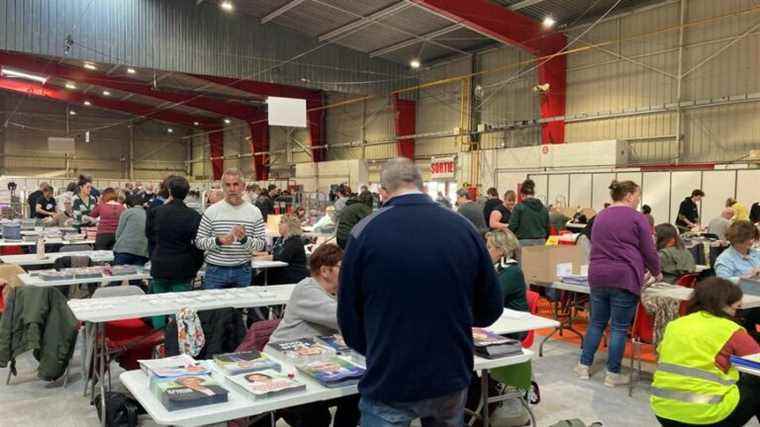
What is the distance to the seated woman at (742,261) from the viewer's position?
174 inches

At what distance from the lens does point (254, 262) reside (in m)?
Answer: 5.67

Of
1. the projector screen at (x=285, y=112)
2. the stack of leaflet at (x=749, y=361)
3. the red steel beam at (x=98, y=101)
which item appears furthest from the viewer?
the red steel beam at (x=98, y=101)

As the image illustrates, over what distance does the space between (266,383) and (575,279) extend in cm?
349

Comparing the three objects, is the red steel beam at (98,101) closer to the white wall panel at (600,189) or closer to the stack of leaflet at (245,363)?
the white wall panel at (600,189)

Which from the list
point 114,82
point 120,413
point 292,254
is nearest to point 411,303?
point 120,413

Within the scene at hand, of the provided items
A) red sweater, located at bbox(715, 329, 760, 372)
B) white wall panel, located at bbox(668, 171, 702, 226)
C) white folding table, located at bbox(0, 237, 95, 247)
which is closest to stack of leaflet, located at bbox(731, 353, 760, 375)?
red sweater, located at bbox(715, 329, 760, 372)

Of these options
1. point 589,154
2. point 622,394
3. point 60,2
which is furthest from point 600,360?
point 60,2

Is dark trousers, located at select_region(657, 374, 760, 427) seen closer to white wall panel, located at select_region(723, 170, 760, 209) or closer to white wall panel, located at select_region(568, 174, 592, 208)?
white wall panel, located at select_region(723, 170, 760, 209)

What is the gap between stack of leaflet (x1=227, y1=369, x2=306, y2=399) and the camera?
2.06 m

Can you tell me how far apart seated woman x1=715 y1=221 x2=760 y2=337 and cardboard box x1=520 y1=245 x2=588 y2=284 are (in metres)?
1.11

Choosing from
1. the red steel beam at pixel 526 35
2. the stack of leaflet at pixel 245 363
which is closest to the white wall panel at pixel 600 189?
the red steel beam at pixel 526 35

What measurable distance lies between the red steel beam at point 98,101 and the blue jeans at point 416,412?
2128 centimetres

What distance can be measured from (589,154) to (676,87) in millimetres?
2025

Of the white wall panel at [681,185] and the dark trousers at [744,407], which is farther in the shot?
the white wall panel at [681,185]
